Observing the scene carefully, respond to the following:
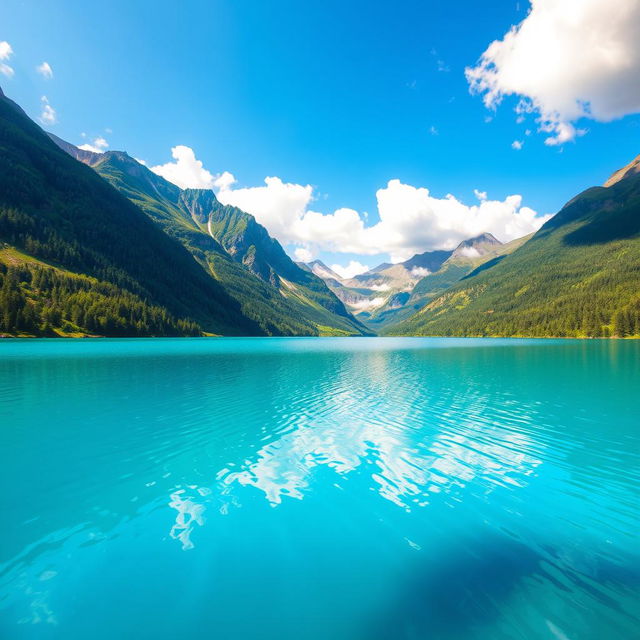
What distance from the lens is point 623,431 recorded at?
22.7 meters

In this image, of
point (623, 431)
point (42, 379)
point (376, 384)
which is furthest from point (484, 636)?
point (42, 379)

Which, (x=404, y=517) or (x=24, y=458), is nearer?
(x=404, y=517)

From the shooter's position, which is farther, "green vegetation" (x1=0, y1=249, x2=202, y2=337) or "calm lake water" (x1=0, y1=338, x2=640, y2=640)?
"green vegetation" (x1=0, y1=249, x2=202, y2=337)

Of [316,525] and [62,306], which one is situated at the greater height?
[62,306]

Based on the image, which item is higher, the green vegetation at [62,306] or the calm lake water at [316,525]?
the green vegetation at [62,306]

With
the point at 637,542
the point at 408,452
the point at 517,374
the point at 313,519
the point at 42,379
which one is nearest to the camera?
the point at 637,542

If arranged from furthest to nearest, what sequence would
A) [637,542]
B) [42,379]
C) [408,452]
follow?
1. [42,379]
2. [408,452]
3. [637,542]

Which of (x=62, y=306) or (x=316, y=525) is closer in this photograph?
(x=316, y=525)

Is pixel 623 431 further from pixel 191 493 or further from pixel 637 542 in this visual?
pixel 191 493

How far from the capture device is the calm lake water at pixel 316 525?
7.43 metres

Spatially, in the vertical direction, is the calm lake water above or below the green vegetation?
below

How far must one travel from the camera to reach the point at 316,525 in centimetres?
1170

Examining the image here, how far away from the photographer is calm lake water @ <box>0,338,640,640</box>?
293 inches

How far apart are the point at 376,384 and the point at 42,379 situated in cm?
4375
